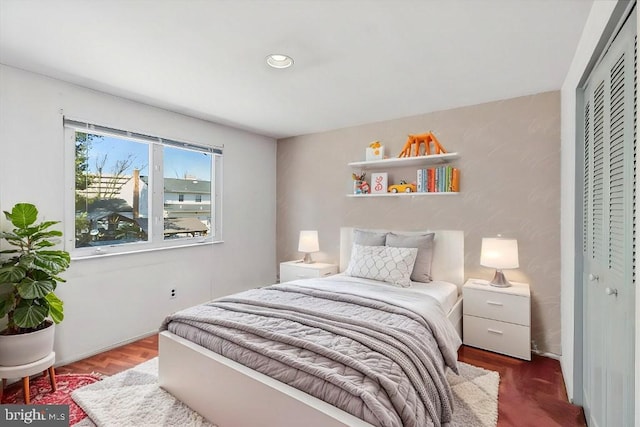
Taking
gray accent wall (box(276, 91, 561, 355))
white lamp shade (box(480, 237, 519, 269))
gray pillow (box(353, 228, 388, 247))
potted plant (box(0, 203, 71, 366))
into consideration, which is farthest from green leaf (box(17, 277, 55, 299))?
white lamp shade (box(480, 237, 519, 269))

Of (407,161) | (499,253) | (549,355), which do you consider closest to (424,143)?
(407,161)

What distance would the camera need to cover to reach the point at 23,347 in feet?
6.82

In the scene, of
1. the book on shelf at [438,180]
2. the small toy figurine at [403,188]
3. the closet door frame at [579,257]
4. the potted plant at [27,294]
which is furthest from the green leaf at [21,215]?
the closet door frame at [579,257]

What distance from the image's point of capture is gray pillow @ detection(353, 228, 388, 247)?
11.4 ft

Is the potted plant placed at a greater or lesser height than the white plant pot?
greater

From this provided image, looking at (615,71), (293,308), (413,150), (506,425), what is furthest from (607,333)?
(413,150)

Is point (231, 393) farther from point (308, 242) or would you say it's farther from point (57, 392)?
point (308, 242)

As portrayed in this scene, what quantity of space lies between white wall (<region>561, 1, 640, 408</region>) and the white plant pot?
140 inches

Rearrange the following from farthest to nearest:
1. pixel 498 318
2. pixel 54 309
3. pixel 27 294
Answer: pixel 498 318
pixel 54 309
pixel 27 294

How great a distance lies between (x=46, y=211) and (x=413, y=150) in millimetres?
3429

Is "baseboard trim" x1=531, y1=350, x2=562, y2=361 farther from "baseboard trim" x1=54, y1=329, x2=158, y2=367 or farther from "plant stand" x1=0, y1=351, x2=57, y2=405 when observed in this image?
"plant stand" x1=0, y1=351, x2=57, y2=405

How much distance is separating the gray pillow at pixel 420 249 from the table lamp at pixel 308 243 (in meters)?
1.07

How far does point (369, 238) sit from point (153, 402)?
2388 millimetres

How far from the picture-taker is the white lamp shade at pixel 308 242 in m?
4.04
